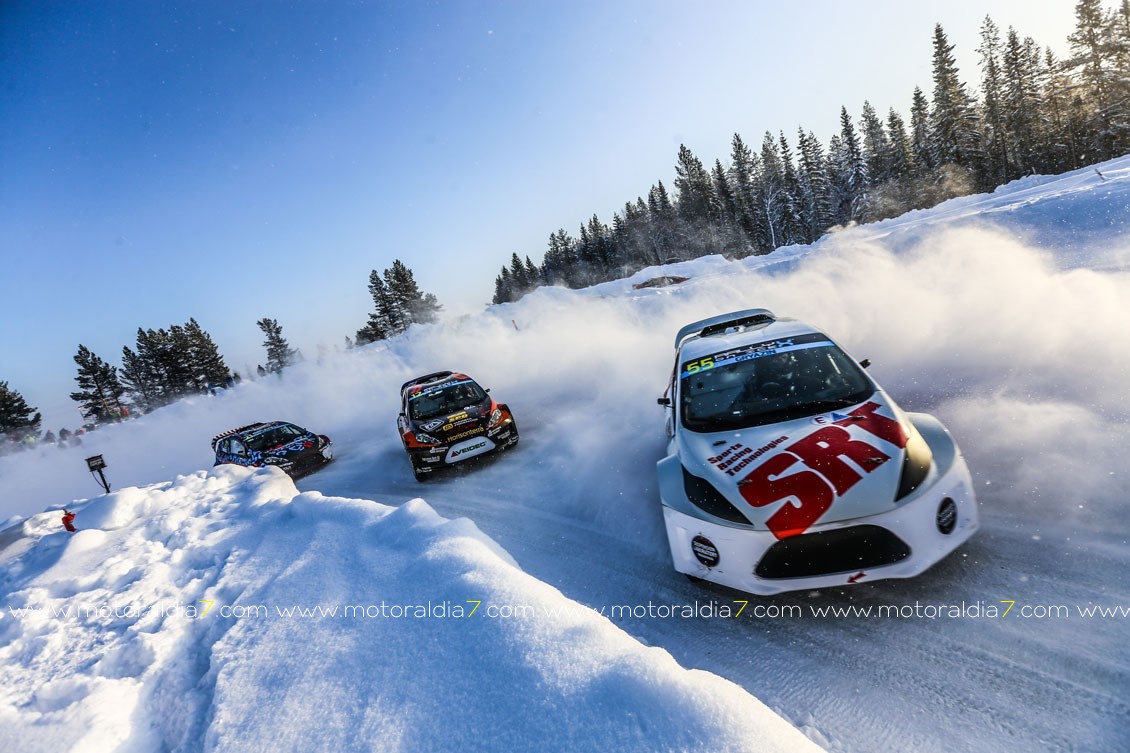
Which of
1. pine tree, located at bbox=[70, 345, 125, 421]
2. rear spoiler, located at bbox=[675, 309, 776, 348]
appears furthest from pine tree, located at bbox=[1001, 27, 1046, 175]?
pine tree, located at bbox=[70, 345, 125, 421]

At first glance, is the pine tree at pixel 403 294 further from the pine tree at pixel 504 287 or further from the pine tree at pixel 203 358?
the pine tree at pixel 504 287

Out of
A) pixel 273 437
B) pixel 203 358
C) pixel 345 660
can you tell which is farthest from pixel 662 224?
pixel 345 660

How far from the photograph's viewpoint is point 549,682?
1740 mm

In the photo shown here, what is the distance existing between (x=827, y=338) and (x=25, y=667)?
5763 millimetres

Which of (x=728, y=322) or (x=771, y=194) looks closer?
(x=728, y=322)

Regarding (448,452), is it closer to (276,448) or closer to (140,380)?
(276,448)

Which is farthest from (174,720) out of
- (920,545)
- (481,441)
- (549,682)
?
(481,441)

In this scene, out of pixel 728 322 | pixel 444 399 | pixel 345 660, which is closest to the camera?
pixel 345 660

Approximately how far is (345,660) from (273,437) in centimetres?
1059

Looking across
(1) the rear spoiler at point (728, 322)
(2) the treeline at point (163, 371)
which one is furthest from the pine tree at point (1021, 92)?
(2) the treeline at point (163, 371)

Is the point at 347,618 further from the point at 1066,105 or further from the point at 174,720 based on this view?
the point at 1066,105

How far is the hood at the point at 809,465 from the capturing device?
268 centimetres

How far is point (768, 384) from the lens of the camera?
392 cm

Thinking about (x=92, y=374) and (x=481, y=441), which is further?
(x=92, y=374)
